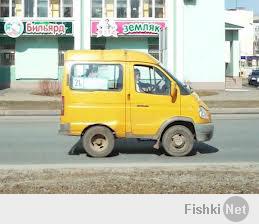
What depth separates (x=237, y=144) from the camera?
1346 cm

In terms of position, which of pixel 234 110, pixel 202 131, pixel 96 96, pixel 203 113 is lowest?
pixel 202 131

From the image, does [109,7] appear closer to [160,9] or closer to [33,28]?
[160,9]

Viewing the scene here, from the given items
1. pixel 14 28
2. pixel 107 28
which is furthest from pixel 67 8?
pixel 14 28

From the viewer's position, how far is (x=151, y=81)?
38.1 feet

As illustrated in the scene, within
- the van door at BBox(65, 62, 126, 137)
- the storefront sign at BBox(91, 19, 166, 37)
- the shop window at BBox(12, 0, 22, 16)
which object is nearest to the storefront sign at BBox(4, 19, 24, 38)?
the shop window at BBox(12, 0, 22, 16)

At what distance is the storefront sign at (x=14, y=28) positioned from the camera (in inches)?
1601

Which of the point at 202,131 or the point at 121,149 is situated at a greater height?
the point at 202,131

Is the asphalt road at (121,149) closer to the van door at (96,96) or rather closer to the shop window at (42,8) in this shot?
the van door at (96,96)

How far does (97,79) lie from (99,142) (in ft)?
4.02

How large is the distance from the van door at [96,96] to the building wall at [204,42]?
31.2 m

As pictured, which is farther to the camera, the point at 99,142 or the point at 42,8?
the point at 42,8

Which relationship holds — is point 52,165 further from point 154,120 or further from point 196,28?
point 196,28
